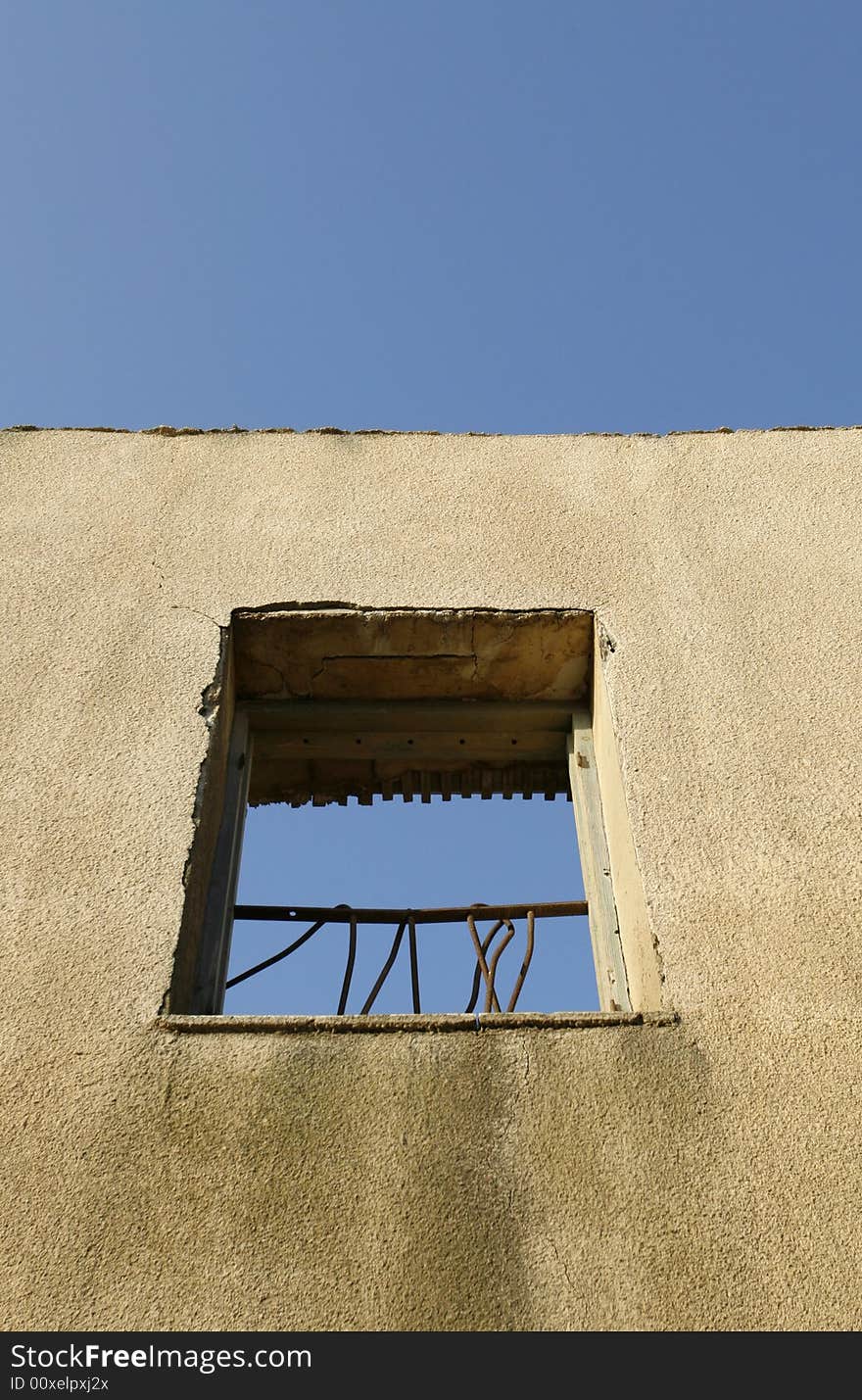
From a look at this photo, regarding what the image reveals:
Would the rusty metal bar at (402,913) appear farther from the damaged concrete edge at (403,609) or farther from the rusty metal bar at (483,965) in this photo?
the damaged concrete edge at (403,609)

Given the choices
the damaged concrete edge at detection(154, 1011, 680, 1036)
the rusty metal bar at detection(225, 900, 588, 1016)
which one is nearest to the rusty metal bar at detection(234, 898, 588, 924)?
the rusty metal bar at detection(225, 900, 588, 1016)

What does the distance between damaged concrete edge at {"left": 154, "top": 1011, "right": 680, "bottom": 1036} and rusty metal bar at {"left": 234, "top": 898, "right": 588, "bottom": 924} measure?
2.79 feet

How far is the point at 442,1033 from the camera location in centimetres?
266

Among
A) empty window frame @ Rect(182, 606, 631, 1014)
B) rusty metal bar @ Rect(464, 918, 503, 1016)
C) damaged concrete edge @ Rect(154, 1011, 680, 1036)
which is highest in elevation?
empty window frame @ Rect(182, 606, 631, 1014)

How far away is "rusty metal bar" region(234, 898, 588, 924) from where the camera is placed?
140 inches

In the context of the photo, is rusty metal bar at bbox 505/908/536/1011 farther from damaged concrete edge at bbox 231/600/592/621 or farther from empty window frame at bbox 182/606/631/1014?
damaged concrete edge at bbox 231/600/592/621

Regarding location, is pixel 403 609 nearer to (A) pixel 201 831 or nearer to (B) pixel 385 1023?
(A) pixel 201 831

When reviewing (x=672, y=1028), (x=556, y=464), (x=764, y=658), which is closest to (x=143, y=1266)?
(x=672, y=1028)

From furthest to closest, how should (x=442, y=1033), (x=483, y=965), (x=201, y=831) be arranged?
1. (x=483, y=965)
2. (x=201, y=831)
3. (x=442, y=1033)

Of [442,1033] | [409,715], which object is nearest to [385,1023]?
[442,1033]

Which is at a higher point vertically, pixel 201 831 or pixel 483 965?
pixel 201 831

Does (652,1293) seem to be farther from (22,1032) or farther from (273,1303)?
(22,1032)

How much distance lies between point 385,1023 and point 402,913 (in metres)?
0.96
